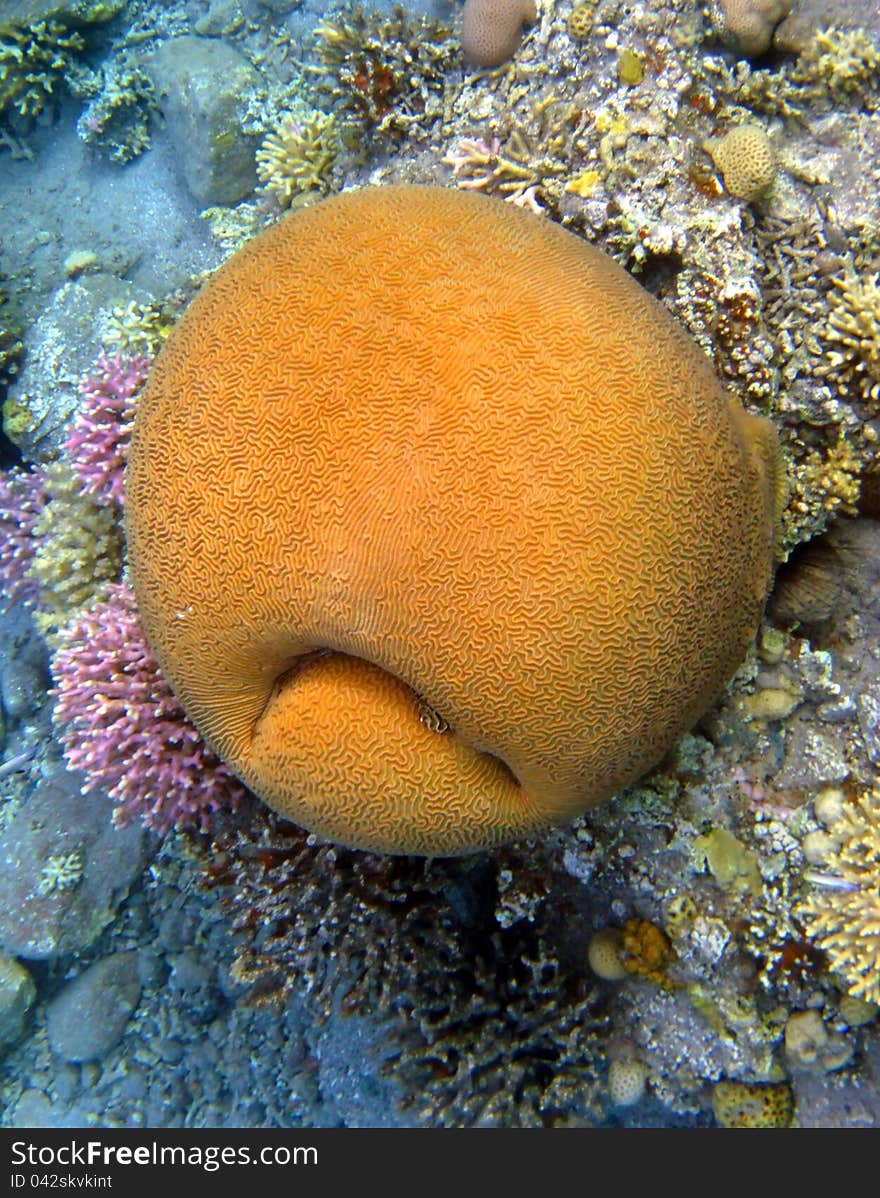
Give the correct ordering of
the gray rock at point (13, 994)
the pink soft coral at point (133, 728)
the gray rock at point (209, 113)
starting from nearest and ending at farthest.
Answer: the pink soft coral at point (133, 728)
the gray rock at point (209, 113)
the gray rock at point (13, 994)

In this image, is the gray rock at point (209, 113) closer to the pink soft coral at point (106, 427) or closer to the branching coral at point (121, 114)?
the branching coral at point (121, 114)

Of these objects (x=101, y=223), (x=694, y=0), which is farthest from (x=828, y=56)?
(x=101, y=223)

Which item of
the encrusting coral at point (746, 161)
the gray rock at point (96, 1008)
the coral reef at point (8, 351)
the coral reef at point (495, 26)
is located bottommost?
the gray rock at point (96, 1008)

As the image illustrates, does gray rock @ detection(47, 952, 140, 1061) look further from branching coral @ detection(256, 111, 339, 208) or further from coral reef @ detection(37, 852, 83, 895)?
branching coral @ detection(256, 111, 339, 208)

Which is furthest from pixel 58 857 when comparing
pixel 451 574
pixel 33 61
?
pixel 33 61

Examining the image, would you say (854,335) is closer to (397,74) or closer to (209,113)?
(397,74)

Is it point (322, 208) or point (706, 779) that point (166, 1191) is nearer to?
point (706, 779)

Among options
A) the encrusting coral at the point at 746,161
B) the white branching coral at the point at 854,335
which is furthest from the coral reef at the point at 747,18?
the white branching coral at the point at 854,335
